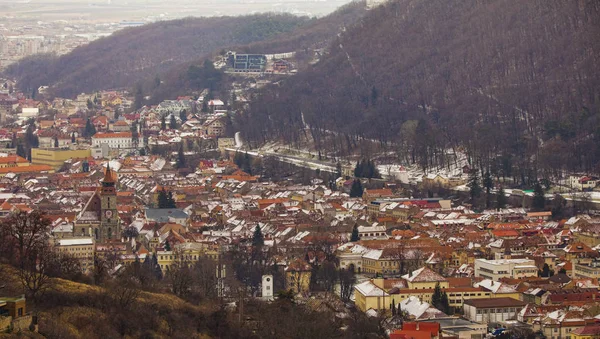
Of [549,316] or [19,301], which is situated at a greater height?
[19,301]

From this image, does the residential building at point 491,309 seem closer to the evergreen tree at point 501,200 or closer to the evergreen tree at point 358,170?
the evergreen tree at point 501,200

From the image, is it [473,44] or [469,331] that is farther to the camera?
[473,44]

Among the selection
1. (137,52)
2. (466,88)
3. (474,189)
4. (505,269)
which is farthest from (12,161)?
(137,52)

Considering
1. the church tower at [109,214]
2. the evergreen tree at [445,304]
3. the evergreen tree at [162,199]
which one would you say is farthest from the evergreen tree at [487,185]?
the evergreen tree at [445,304]

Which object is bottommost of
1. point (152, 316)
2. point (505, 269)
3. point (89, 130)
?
point (89, 130)

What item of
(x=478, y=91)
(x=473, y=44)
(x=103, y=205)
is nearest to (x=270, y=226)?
(x=103, y=205)

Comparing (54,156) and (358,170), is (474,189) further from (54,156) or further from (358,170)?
(54,156)

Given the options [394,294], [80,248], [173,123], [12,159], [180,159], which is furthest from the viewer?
[173,123]

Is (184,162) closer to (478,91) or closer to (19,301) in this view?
(478,91)
